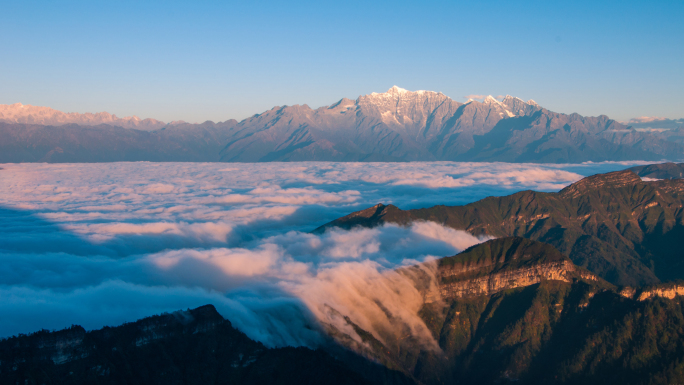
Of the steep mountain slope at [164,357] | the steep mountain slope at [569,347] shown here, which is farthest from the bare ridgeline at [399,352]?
the steep mountain slope at [569,347]

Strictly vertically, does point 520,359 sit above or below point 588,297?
below

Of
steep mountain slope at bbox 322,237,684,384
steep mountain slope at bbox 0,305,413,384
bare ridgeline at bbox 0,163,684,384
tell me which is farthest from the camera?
steep mountain slope at bbox 322,237,684,384

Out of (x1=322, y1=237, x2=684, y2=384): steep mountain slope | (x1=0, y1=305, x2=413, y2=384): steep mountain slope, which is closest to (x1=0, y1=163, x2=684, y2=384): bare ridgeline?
(x1=0, y1=305, x2=413, y2=384): steep mountain slope

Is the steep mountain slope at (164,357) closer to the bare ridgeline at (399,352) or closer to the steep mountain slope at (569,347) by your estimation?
the bare ridgeline at (399,352)

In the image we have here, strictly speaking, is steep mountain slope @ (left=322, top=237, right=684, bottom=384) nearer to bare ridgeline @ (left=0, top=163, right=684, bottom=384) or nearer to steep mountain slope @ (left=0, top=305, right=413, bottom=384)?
bare ridgeline @ (left=0, top=163, right=684, bottom=384)

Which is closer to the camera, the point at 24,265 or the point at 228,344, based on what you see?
the point at 228,344

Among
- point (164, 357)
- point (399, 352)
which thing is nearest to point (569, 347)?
point (399, 352)

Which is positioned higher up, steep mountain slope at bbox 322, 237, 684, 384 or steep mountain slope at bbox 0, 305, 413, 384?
steep mountain slope at bbox 0, 305, 413, 384

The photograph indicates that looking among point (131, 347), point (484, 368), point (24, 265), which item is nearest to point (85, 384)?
point (131, 347)

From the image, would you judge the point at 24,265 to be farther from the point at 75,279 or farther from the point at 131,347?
the point at 131,347
